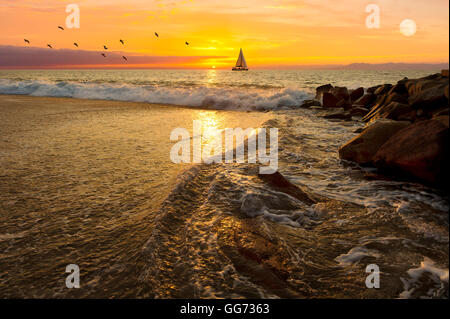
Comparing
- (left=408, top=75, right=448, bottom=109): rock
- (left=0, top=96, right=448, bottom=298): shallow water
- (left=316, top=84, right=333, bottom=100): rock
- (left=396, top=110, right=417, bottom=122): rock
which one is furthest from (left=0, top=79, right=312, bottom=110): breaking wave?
(left=0, top=96, right=448, bottom=298): shallow water

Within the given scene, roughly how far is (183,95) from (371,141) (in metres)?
18.3

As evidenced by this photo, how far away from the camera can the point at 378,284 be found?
2.68 m

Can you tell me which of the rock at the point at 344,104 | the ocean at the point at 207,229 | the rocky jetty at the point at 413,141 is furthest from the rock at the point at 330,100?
the ocean at the point at 207,229

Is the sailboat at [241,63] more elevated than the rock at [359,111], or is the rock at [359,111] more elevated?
the sailboat at [241,63]

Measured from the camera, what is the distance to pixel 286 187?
16.2 ft

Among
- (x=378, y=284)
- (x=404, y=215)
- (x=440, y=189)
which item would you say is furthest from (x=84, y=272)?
(x=440, y=189)

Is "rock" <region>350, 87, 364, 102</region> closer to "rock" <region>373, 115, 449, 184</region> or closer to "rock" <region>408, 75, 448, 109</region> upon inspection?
"rock" <region>408, 75, 448, 109</region>

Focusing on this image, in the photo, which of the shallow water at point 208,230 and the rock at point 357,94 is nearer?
the shallow water at point 208,230

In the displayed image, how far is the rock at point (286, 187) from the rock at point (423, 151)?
1831 mm

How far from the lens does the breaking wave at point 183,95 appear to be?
20.4 meters

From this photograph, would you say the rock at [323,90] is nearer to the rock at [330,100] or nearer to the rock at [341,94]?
the rock at [341,94]

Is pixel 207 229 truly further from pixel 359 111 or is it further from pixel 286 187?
pixel 359 111

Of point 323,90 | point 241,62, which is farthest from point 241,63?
point 323,90

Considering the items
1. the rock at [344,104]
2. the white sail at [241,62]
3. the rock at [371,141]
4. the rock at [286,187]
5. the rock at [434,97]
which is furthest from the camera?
the white sail at [241,62]
